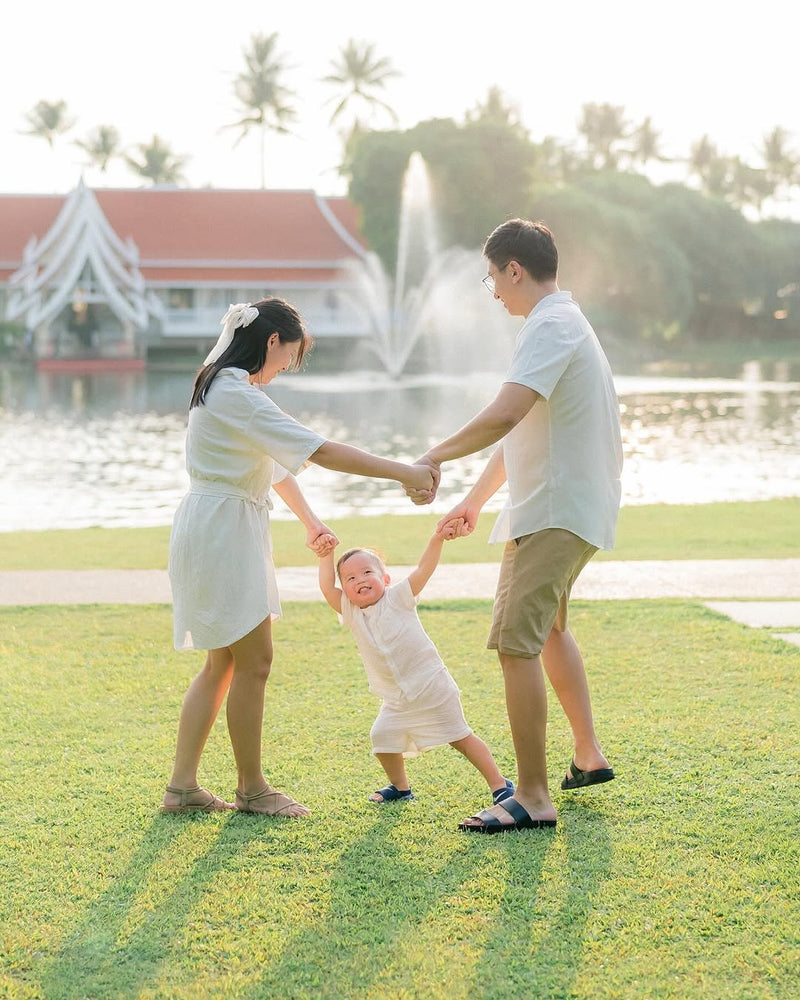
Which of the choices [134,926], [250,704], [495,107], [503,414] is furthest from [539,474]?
[495,107]

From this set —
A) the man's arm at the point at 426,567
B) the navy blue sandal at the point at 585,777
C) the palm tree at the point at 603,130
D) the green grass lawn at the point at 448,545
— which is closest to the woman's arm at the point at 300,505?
the man's arm at the point at 426,567

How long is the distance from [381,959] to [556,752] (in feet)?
5.61

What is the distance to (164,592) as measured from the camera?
7770mm

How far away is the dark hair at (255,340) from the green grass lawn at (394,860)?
56.2 inches

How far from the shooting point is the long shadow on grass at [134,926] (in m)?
2.94

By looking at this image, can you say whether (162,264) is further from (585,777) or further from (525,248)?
(585,777)

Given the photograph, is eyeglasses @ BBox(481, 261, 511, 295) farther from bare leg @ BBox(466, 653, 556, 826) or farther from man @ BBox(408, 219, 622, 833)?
bare leg @ BBox(466, 653, 556, 826)

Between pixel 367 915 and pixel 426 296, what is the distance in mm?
45400

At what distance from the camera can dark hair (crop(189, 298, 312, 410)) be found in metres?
3.96

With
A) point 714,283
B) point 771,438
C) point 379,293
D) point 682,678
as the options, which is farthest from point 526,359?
point 714,283

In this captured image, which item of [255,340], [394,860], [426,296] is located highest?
[426,296]

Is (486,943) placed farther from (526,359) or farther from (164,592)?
(164,592)

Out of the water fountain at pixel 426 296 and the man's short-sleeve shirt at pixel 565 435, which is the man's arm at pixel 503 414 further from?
the water fountain at pixel 426 296

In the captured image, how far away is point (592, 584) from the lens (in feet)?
26.0
